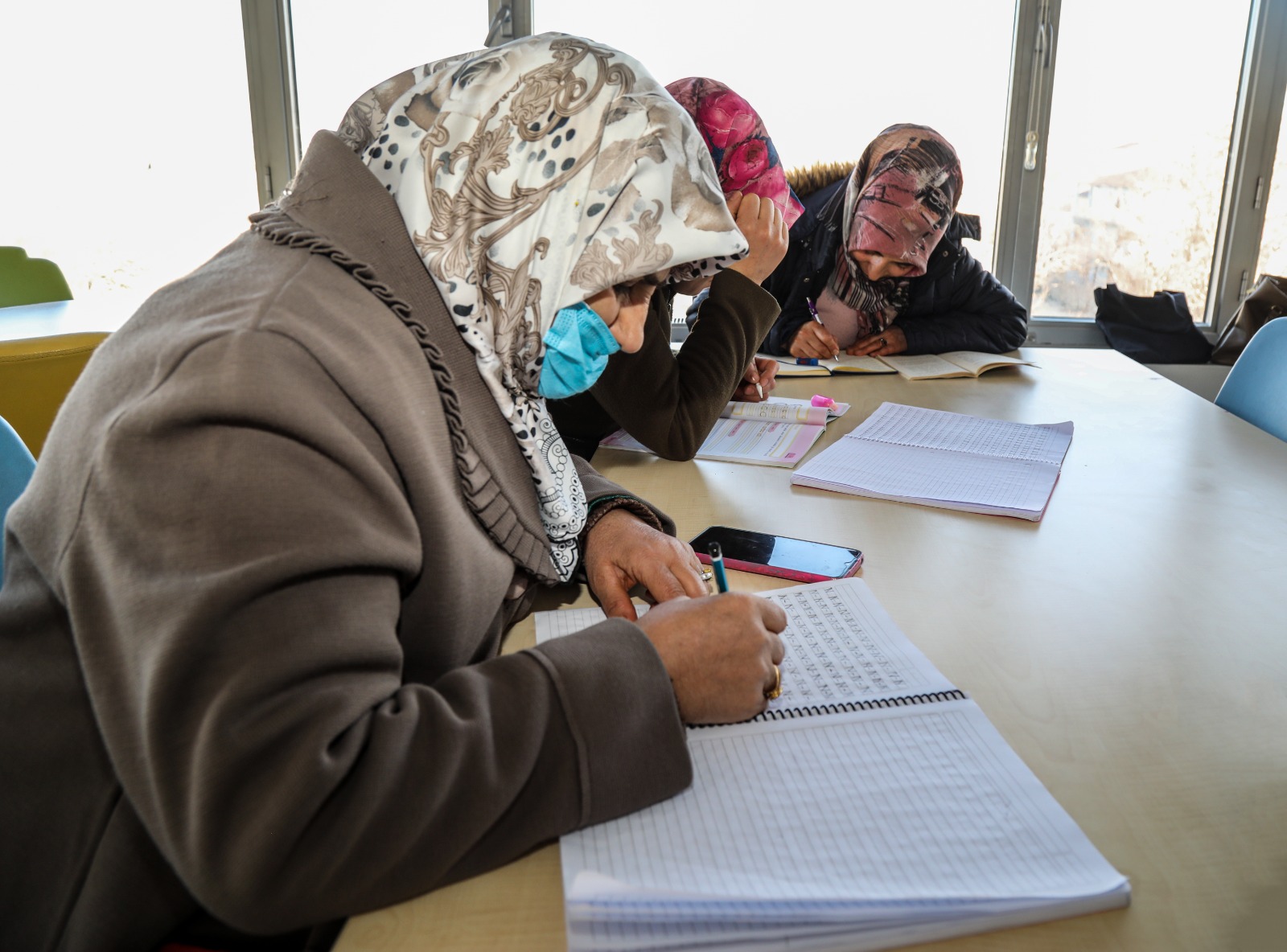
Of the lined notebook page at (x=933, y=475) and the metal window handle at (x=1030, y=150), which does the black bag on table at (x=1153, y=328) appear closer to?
the metal window handle at (x=1030, y=150)

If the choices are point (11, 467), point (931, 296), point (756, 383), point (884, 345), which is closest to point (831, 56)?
point (931, 296)

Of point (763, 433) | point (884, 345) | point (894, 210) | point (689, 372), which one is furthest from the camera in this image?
point (884, 345)

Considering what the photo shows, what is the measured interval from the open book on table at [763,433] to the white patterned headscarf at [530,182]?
2.10 feet

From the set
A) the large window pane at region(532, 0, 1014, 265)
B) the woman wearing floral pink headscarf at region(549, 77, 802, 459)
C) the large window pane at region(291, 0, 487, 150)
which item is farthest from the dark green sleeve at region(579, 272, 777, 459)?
the large window pane at region(291, 0, 487, 150)

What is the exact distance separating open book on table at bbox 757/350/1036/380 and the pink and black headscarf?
158 millimetres

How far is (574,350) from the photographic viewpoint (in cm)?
86

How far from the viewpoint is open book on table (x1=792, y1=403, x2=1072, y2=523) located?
1.25m

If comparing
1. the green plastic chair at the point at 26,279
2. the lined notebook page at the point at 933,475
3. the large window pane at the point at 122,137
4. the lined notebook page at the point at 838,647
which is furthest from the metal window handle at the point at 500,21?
the lined notebook page at the point at 838,647

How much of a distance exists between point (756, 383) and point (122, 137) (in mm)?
2658

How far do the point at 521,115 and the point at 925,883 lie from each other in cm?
67

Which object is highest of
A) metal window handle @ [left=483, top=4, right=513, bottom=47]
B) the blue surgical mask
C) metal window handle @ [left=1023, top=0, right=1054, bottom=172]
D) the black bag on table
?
metal window handle @ [left=483, top=4, right=513, bottom=47]

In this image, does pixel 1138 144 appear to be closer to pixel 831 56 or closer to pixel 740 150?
pixel 831 56

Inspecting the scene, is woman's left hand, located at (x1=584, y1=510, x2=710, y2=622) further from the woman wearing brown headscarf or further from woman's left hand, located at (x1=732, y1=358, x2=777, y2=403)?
woman's left hand, located at (x1=732, y1=358, x2=777, y2=403)

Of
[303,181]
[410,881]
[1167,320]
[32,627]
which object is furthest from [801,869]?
[1167,320]
